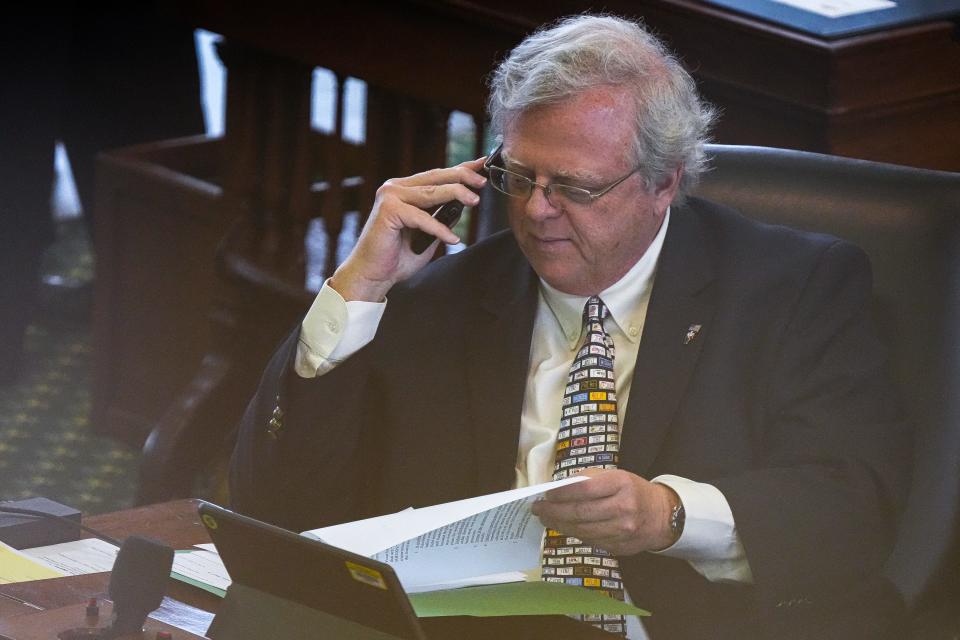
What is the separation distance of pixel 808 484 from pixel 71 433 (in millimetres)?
2618

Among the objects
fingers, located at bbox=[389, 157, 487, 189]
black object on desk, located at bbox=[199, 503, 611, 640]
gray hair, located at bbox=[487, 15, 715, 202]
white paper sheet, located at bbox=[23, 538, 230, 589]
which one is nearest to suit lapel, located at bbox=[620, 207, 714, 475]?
gray hair, located at bbox=[487, 15, 715, 202]

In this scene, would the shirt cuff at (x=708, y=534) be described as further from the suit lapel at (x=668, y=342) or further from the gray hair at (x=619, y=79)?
the gray hair at (x=619, y=79)

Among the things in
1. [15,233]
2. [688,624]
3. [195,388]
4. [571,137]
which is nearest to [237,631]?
[688,624]

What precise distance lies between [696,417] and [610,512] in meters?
0.31

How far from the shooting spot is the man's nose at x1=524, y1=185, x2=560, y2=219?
1835mm

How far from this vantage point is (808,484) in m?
1.74

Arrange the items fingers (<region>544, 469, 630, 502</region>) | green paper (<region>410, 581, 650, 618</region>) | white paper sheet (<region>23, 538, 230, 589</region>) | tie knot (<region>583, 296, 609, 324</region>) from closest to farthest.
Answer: green paper (<region>410, 581, 650, 618</region>) < fingers (<region>544, 469, 630, 502</region>) < white paper sheet (<region>23, 538, 230, 589</region>) < tie knot (<region>583, 296, 609, 324</region>)

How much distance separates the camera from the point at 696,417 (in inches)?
72.5

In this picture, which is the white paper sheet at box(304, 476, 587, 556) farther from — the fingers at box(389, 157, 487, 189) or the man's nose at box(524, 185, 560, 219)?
the fingers at box(389, 157, 487, 189)

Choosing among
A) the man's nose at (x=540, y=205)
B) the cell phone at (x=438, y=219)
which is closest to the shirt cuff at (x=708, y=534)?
the man's nose at (x=540, y=205)

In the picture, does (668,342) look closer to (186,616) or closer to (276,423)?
(276,423)

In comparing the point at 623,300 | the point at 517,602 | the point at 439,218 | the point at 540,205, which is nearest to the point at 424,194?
the point at 439,218

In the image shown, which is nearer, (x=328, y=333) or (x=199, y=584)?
(x=199, y=584)

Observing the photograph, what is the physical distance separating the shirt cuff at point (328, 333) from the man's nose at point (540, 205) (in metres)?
0.26
